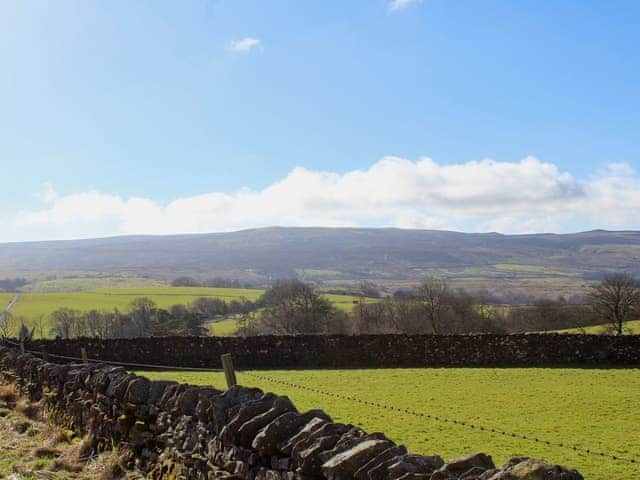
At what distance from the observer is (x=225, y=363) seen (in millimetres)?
7699

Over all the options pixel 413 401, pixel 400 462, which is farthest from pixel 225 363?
pixel 413 401

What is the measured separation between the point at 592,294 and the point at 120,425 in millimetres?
40814

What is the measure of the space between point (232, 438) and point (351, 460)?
67.0 inches

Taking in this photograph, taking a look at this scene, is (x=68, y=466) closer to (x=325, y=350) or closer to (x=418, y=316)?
(x=325, y=350)

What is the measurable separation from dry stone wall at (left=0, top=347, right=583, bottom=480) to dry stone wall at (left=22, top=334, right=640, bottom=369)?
62.7 feet

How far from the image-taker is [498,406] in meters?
16.2

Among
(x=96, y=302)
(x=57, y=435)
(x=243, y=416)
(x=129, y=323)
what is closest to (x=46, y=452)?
(x=57, y=435)

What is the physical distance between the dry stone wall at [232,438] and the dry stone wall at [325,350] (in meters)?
19.1

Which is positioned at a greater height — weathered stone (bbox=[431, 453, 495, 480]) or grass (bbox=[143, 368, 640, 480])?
weathered stone (bbox=[431, 453, 495, 480])

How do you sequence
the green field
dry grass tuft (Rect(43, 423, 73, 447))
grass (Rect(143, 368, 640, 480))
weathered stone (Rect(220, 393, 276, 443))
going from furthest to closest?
1. the green field
2. grass (Rect(143, 368, 640, 480))
3. dry grass tuft (Rect(43, 423, 73, 447))
4. weathered stone (Rect(220, 393, 276, 443))

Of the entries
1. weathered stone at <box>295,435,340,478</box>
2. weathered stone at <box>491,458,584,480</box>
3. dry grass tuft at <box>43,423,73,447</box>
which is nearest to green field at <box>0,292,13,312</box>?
dry grass tuft at <box>43,423,73,447</box>

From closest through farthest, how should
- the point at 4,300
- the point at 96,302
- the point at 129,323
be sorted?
the point at 129,323 → the point at 96,302 → the point at 4,300

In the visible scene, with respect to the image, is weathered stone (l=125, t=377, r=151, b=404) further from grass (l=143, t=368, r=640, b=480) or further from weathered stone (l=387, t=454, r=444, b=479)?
grass (l=143, t=368, r=640, b=480)

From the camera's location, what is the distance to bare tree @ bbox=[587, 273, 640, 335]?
39.2 metres
